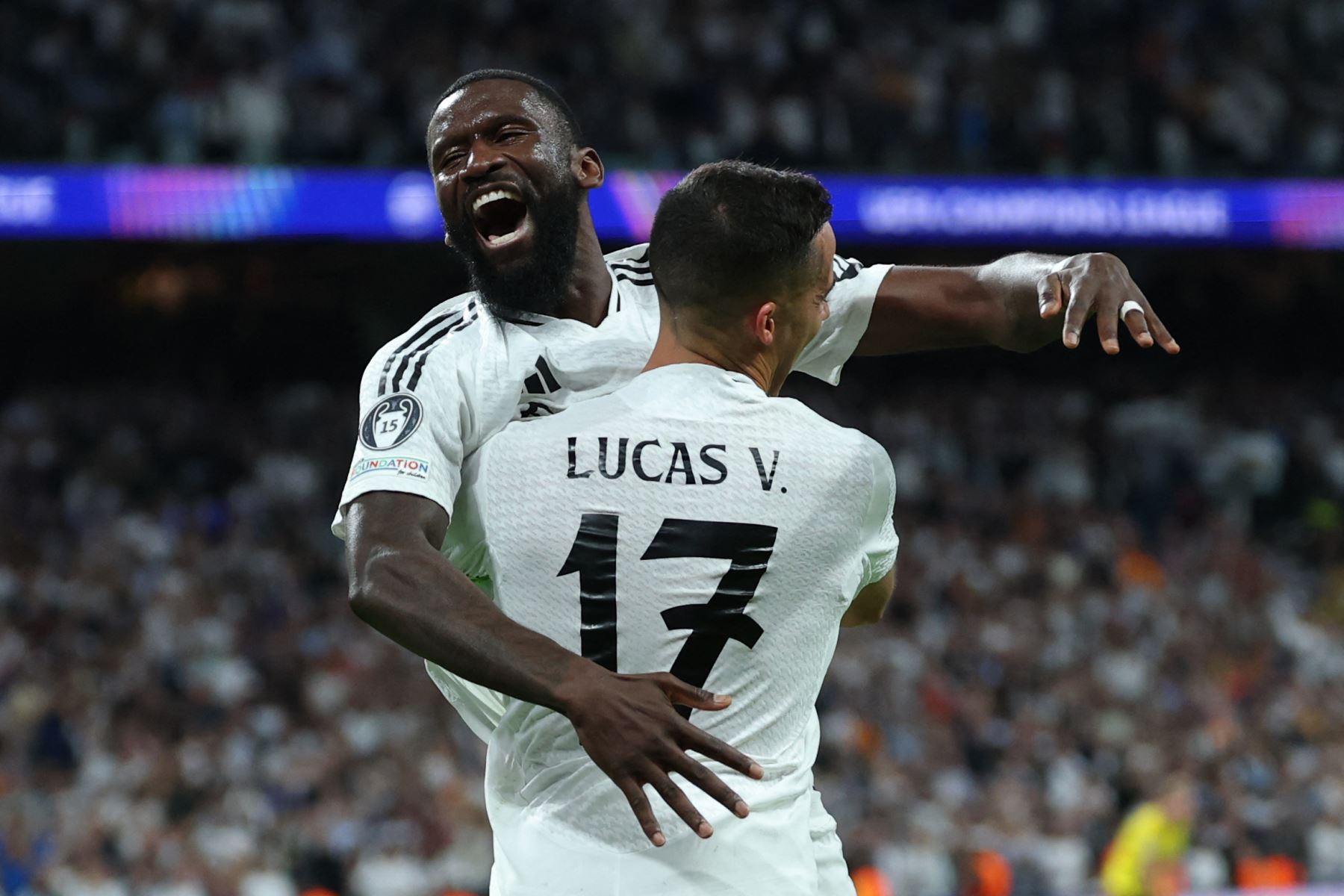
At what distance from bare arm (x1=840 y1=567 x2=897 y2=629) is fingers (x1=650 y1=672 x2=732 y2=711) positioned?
817 mm

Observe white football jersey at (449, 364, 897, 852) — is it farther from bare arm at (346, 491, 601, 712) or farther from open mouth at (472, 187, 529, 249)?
open mouth at (472, 187, 529, 249)

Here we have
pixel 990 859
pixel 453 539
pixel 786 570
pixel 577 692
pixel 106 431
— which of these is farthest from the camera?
pixel 106 431

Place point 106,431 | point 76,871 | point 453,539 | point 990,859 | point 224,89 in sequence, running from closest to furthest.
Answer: point 453,539 < point 76,871 < point 990,859 < point 224,89 < point 106,431

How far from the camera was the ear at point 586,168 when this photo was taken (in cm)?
336

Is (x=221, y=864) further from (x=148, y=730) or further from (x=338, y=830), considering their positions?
(x=148, y=730)

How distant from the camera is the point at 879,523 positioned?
114 inches

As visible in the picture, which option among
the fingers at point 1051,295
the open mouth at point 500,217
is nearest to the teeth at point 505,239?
the open mouth at point 500,217

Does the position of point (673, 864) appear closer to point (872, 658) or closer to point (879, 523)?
point (879, 523)

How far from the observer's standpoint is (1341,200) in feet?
47.7

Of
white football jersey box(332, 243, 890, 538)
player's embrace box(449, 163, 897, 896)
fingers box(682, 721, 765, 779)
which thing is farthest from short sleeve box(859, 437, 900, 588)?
fingers box(682, 721, 765, 779)

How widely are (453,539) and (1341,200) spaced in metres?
13.3

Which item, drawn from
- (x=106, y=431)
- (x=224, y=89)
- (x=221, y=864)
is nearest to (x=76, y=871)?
(x=221, y=864)

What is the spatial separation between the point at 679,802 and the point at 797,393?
1294 cm

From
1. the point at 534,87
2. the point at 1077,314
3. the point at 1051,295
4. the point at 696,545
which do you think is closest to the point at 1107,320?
the point at 1077,314
